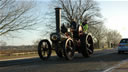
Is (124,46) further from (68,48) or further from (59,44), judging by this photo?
(59,44)

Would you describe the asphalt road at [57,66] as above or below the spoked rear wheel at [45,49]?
below

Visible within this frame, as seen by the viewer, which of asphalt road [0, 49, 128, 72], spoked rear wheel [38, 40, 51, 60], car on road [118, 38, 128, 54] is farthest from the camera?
car on road [118, 38, 128, 54]

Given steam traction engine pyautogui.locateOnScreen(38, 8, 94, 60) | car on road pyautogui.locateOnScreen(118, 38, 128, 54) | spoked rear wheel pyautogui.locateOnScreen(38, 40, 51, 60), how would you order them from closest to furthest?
steam traction engine pyautogui.locateOnScreen(38, 8, 94, 60)
spoked rear wheel pyautogui.locateOnScreen(38, 40, 51, 60)
car on road pyautogui.locateOnScreen(118, 38, 128, 54)

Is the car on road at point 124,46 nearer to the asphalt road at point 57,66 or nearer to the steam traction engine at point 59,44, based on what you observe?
the steam traction engine at point 59,44

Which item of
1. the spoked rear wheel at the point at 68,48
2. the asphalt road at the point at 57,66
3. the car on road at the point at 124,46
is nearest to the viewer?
the asphalt road at the point at 57,66

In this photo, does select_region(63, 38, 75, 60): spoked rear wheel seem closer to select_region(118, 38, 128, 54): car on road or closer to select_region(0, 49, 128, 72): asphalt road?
select_region(0, 49, 128, 72): asphalt road

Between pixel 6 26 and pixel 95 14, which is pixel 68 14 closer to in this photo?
pixel 95 14

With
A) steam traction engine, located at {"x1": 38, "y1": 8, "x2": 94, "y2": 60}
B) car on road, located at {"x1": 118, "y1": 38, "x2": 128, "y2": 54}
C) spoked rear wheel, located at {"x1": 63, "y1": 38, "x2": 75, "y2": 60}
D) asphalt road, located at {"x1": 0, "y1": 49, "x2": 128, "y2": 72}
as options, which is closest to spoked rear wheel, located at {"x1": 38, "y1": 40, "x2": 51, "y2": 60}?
steam traction engine, located at {"x1": 38, "y1": 8, "x2": 94, "y2": 60}

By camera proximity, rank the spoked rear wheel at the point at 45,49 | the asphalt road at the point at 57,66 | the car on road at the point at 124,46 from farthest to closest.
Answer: the car on road at the point at 124,46 < the spoked rear wheel at the point at 45,49 < the asphalt road at the point at 57,66

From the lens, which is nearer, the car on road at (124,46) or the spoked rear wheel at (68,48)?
the spoked rear wheel at (68,48)

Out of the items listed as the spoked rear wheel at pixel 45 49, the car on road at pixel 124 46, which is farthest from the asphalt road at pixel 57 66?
the car on road at pixel 124 46

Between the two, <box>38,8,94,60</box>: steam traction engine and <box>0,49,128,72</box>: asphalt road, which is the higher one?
<box>38,8,94,60</box>: steam traction engine

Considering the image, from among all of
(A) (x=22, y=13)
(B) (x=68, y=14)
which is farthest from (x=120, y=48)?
(B) (x=68, y=14)

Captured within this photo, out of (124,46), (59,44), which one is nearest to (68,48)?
(59,44)
